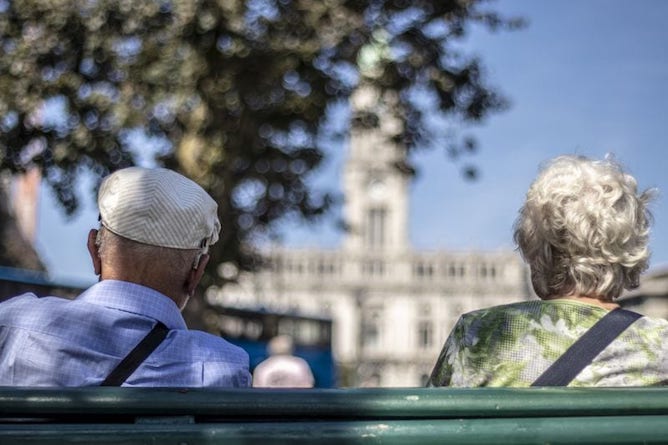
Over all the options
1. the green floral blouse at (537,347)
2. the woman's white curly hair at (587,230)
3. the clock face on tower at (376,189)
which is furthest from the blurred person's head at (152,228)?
the clock face on tower at (376,189)

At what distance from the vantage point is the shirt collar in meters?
2.48

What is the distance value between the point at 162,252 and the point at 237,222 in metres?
12.4

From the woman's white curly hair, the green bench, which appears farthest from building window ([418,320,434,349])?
the green bench

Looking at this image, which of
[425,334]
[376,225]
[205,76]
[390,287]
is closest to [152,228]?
[205,76]

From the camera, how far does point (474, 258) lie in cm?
9450

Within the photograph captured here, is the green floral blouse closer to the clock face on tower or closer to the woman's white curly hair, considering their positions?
the woman's white curly hair

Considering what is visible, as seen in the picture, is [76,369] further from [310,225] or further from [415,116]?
[310,225]

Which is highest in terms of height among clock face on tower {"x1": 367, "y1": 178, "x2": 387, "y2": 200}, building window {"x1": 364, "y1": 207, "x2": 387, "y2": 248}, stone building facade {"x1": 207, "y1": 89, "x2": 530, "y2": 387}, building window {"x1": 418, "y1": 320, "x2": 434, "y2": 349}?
clock face on tower {"x1": 367, "y1": 178, "x2": 387, "y2": 200}

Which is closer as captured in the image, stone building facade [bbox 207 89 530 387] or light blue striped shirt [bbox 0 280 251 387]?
light blue striped shirt [bbox 0 280 251 387]

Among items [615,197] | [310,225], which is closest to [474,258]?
[310,225]

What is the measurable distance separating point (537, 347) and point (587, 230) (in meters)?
0.38

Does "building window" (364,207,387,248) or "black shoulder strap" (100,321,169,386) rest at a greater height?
"black shoulder strap" (100,321,169,386)

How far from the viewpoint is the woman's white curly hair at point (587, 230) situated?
273 cm

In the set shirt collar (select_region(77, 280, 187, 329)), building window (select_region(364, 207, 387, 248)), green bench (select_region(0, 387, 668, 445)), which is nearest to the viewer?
green bench (select_region(0, 387, 668, 445))
